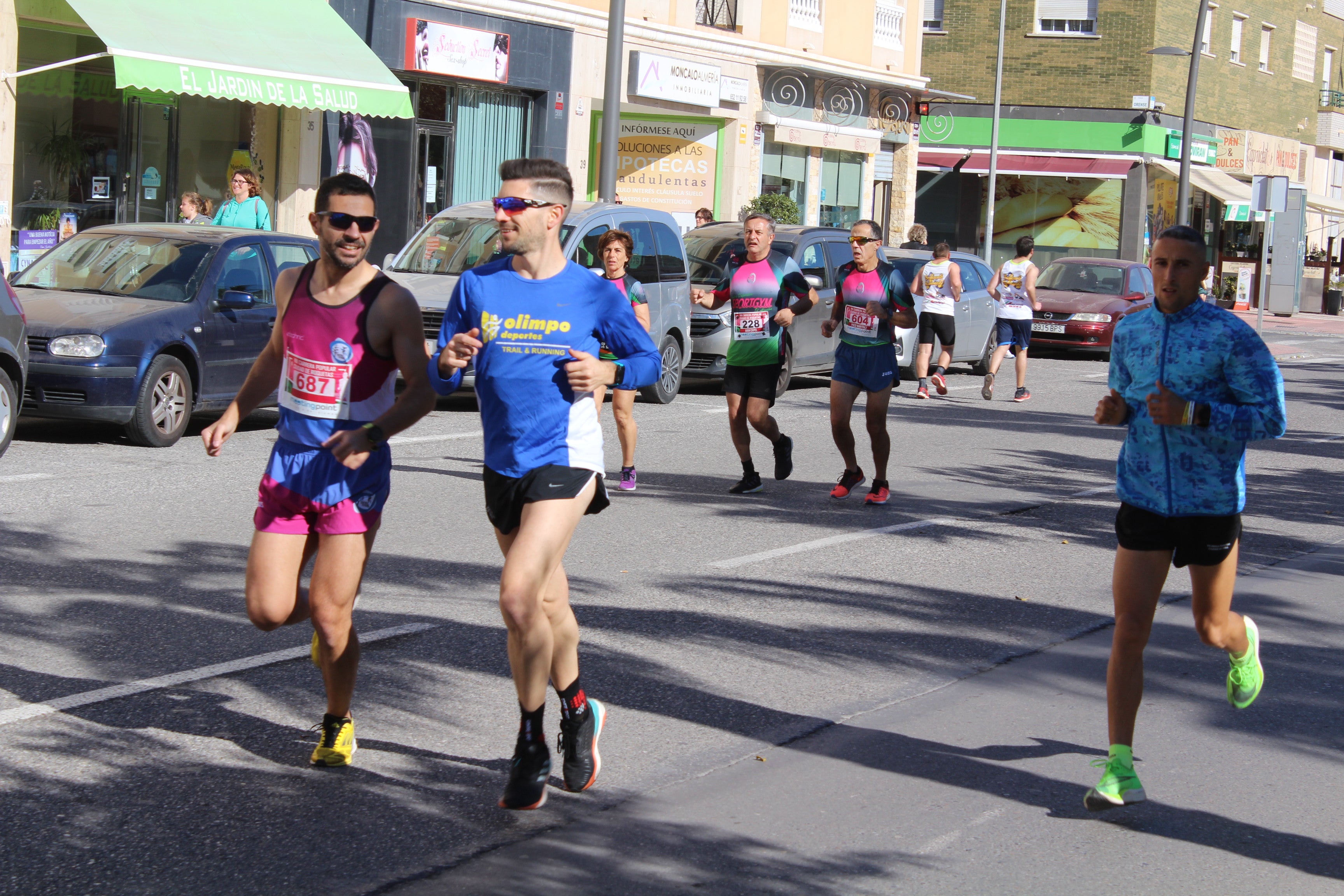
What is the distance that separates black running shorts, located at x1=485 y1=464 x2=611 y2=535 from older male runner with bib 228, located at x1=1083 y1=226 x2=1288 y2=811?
1.62m

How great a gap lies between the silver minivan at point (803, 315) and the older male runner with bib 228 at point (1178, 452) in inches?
437

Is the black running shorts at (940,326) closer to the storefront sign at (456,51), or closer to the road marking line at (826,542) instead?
the storefront sign at (456,51)

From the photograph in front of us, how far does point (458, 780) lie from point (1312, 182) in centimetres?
5302

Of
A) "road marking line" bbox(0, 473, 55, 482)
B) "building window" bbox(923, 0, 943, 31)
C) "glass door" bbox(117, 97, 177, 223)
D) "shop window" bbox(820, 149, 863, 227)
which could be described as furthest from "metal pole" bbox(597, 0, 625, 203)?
"building window" bbox(923, 0, 943, 31)

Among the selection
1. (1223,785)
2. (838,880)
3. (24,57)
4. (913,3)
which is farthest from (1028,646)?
(913,3)

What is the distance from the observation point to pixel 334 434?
4.78 metres

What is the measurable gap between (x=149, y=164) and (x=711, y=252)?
753 cm

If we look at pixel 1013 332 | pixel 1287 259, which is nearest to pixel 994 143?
pixel 1287 259

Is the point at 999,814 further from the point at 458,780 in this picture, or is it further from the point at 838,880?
the point at 458,780

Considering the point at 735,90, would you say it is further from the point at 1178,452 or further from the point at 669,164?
the point at 1178,452

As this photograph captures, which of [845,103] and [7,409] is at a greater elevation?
[845,103]

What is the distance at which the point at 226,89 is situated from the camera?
18.1 meters

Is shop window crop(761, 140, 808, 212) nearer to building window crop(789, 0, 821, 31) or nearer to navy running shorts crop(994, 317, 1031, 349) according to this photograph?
building window crop(789, 0, 821, 31)

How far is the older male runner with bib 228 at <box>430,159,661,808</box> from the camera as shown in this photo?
15.0ft
